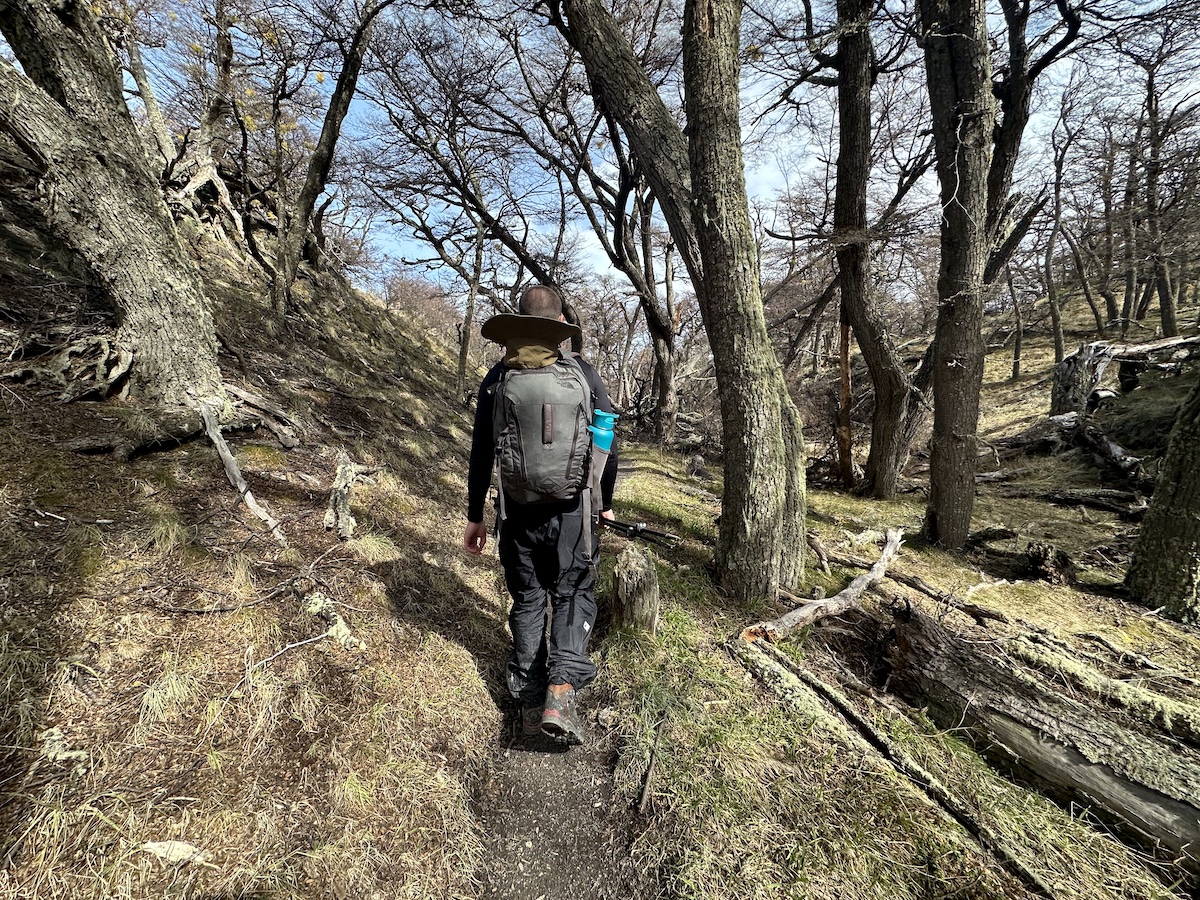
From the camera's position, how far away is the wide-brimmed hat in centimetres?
212

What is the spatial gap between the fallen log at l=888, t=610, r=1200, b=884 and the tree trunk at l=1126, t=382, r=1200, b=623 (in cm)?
153

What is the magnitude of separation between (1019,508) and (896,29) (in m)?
6.29

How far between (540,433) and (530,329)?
0.51 meters

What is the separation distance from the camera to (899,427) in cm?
604

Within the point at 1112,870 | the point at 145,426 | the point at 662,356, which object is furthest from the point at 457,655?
the point at 662,356

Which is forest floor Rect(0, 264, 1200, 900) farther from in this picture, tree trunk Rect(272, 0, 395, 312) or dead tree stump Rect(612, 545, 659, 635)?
tree trunk Rect(272, 0, 395, 312)

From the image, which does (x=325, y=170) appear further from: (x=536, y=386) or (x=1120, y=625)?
(x=1120, y=625)

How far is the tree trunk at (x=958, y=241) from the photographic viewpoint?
4.27m

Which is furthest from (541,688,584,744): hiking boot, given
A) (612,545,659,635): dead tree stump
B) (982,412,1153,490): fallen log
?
(982,412,1153,490): fallen log

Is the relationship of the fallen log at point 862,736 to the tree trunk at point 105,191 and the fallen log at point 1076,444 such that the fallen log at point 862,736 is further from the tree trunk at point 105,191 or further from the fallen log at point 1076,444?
the fallen log at point 1076,444

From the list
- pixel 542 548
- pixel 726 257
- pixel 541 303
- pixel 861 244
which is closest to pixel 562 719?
pixel 542 548

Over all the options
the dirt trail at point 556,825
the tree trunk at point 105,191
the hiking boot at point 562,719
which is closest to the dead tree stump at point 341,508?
the tree trunk at point 105,191

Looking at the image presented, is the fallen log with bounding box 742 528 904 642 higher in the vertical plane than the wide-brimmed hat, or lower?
lower

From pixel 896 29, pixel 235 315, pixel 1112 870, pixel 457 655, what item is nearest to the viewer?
pixel 1112 870
